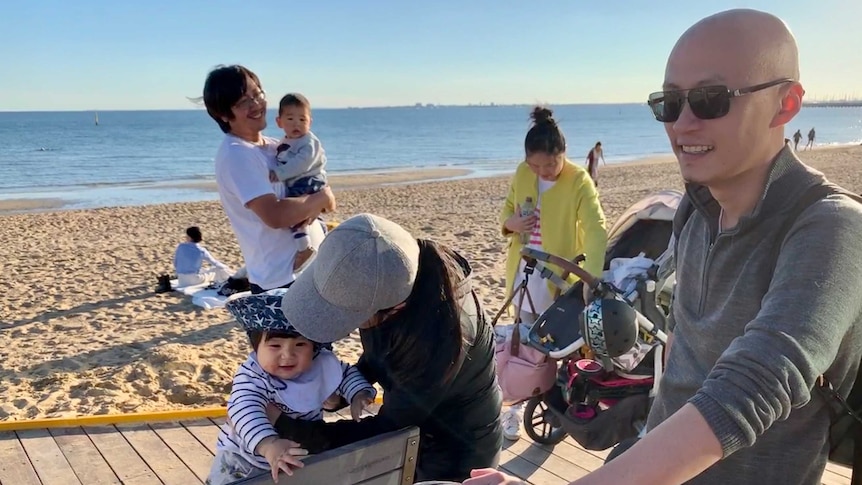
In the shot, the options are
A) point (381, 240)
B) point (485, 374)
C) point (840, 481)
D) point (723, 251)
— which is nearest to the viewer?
point (723, 251)

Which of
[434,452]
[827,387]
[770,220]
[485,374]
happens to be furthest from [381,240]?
[827,387]

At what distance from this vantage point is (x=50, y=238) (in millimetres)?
12930

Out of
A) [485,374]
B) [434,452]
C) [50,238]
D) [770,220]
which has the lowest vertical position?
[50,238]

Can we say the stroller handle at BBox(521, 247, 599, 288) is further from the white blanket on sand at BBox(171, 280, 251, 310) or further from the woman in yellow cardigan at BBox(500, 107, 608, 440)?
the white blanket on sand at BBox(171, 280, 251, 310)

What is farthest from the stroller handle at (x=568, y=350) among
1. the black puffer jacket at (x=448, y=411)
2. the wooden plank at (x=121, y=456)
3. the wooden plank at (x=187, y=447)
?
the wooden plank at (x=121, y=456)

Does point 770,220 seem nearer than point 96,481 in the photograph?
Yes

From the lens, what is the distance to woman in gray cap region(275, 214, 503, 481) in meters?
1.70

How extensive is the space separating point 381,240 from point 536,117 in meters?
2.83

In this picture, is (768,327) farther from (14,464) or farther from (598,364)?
(14,464)

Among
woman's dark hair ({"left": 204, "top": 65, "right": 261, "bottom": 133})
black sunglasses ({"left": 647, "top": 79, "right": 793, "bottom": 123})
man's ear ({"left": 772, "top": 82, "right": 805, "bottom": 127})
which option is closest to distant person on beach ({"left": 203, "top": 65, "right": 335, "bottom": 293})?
woman's dark hair ({"left": 204, "top": 65, "right": 261, "bottom": 133})

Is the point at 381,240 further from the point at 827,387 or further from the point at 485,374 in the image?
the point at 827,387

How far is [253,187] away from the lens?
330 cm

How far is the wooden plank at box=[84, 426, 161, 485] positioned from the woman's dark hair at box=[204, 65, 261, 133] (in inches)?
68.5

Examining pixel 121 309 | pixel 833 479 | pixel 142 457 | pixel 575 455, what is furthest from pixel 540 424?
pixel 121 309
